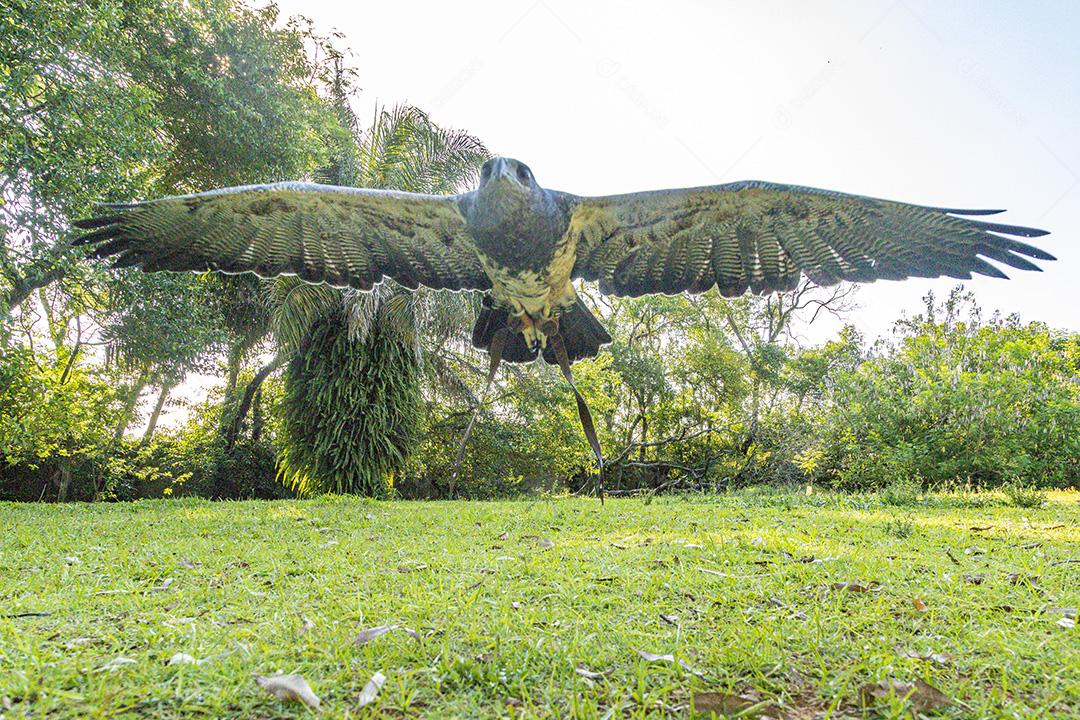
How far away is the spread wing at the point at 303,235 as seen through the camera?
4148 millimetres

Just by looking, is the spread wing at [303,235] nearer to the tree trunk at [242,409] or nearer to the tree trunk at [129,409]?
the tree trunk at [129,409]

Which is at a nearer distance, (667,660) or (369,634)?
(667,660)

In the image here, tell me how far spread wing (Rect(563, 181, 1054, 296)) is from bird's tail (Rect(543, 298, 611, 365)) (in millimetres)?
256

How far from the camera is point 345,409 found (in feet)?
34.4

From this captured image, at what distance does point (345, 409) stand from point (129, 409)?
6245mm

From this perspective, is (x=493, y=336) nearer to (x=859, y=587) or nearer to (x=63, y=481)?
(x=859, y=587)

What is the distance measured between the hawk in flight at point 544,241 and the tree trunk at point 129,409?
33.8ft

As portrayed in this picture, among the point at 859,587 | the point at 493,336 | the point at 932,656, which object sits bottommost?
the point at 932,656

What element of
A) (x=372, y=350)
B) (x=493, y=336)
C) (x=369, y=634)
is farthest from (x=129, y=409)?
(x=369, y=634)

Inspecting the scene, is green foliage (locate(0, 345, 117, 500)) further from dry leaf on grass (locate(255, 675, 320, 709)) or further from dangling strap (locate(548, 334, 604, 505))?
dry leaf on grass (locate(255, 675, 320, 709))

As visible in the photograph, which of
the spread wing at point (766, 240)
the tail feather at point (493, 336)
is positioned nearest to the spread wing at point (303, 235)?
the tail feather at point (493, 336)

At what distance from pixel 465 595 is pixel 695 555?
1555 millimetres

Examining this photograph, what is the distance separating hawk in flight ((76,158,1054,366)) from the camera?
3.75 meters

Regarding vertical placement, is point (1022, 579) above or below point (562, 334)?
below
